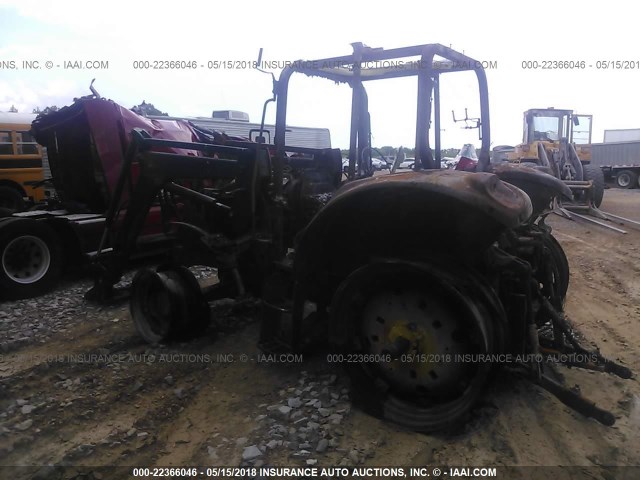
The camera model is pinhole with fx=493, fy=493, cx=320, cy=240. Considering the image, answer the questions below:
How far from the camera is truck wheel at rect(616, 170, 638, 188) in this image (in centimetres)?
2135

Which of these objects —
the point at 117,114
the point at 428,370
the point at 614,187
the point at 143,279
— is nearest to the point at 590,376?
the point at 428,370

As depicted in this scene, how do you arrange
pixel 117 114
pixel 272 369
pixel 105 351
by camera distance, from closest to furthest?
pixel 272 369, pixel 105 351, pixel 117 114

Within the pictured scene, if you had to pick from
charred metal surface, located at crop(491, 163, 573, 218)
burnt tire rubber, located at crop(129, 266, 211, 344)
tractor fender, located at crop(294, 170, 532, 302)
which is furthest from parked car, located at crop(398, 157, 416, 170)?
burnt tire rubber, located at crop(129, 266, 211, 344)

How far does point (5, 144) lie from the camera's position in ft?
35.5

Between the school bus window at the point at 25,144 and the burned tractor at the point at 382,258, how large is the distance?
8341 millimetres

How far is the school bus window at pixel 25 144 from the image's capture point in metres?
11.0

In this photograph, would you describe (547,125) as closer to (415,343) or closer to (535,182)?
(535,182)

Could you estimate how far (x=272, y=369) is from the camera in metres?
3.69

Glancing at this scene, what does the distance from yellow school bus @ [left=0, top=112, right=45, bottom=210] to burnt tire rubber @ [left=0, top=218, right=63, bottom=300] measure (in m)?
5.39

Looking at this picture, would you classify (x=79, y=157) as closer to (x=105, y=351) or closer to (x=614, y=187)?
(x=105, y=351)

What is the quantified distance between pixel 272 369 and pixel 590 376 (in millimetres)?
2251

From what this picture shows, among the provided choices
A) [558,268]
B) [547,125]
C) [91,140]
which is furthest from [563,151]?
[91,140]

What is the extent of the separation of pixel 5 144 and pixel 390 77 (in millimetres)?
10378

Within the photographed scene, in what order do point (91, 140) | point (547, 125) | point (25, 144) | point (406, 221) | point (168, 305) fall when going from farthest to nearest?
1. point (547, 125)
2. point (25, 144)
3. point (91, 140)
4. point (168, 305)
5. point (406, 221)
